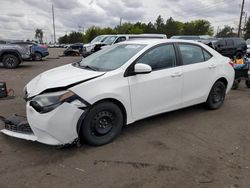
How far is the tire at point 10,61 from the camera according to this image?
45.4ft

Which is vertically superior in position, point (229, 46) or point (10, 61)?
point (229, 46)

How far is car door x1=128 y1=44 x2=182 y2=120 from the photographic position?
399cm

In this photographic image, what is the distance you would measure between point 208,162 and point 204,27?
8296 centimetres

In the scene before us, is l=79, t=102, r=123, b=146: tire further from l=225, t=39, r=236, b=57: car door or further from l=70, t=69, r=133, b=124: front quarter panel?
l=225, t=39, r=236, b=57: car door

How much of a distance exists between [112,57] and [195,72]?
167 centimetres

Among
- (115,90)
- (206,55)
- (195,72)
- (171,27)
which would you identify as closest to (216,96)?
(206,55)

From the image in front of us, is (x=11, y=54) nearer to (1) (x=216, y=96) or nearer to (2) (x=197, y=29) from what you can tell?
(1) (x=216, y=96)

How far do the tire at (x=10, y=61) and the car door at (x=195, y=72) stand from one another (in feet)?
38.7

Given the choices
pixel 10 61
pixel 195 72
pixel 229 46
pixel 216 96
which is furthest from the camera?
pixel 229 46

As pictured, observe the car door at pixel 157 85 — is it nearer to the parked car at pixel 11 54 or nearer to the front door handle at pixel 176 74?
the front door handle at pixel 176 74

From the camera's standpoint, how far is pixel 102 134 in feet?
12.3

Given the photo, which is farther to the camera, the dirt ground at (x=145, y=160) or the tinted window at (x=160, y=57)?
the tinted window at (x=160, y=57)

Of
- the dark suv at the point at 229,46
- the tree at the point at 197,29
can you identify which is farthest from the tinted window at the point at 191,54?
the tree at the point at 197,29

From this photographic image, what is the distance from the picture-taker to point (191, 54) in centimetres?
492
